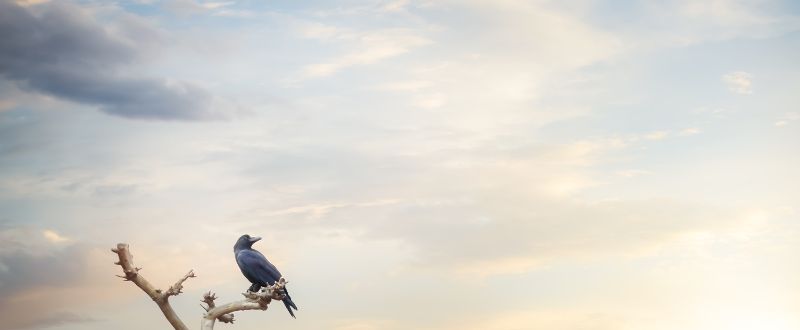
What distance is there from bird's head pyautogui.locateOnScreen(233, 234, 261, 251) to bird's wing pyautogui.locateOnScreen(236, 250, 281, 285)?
0.34m

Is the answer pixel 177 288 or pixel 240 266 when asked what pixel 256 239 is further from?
pixel 177 288

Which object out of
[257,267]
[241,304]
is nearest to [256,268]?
[257,267]

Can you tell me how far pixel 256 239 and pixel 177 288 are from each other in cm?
242

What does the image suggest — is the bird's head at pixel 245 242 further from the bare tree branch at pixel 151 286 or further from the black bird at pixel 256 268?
the bare tree branch at pixel 151 286

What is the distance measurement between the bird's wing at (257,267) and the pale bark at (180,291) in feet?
2.26

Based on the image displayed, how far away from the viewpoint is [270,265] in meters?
19.3

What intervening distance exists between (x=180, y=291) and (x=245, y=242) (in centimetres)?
220

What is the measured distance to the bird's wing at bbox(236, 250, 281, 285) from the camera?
63.1 ft

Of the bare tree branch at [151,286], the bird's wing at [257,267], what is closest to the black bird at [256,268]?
the bird's wing at [257,267]

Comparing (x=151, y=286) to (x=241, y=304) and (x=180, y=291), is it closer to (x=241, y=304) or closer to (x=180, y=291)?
(x=180, y=291)

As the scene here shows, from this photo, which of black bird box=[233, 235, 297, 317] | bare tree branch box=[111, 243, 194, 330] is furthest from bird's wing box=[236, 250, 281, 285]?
bare tree branch box=[111, 243, 194, 330]

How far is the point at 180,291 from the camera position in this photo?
60.5 feet

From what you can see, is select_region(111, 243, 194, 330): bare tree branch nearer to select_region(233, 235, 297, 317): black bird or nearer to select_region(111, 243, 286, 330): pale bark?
select_region(111, 243, 286, 330): pale bark

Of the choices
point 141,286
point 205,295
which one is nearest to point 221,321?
point 205,295
